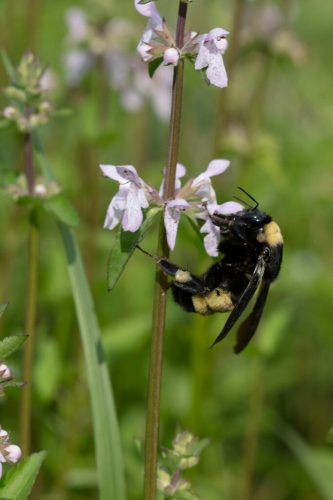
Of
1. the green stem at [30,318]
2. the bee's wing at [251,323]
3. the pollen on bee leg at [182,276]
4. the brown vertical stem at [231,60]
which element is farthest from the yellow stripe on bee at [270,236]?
the brown vertical stem at [231,60]

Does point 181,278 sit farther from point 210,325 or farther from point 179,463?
point 210,325

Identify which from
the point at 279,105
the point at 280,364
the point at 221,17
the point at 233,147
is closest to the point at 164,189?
the point at 233,147

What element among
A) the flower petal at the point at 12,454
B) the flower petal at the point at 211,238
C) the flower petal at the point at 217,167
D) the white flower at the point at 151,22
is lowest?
the flower petal at the point at 12,454

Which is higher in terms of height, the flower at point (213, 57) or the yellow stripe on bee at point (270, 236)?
the flower at point (213, 57)

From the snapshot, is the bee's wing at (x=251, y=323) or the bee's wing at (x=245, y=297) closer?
the bee's wing at (x=245, y=297)

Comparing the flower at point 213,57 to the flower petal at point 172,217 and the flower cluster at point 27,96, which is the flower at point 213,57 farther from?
the flower cluster at point 27,96

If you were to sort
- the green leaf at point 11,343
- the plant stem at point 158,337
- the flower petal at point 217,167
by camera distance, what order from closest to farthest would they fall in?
the green leaf at point 11,343 < the plant stem at point 158,337 < the flower petal at point 217,167

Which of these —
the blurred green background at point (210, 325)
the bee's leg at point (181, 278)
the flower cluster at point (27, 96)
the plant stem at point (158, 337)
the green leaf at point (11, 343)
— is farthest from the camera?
the blurred green background at point (210, 325)
